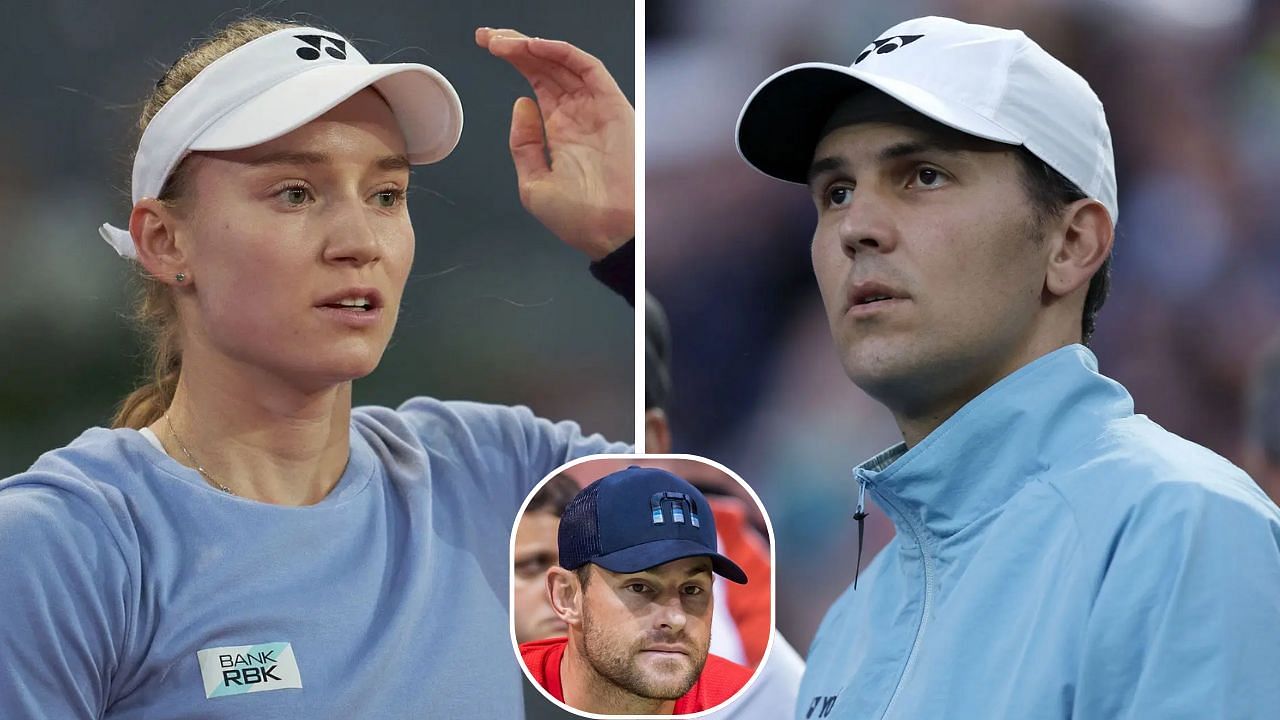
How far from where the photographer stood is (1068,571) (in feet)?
4.04

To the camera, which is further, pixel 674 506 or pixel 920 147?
pixel 674 506

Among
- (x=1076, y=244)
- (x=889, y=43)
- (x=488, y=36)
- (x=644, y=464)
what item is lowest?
(x=644, y=464)

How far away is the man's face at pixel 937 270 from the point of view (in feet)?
4.87

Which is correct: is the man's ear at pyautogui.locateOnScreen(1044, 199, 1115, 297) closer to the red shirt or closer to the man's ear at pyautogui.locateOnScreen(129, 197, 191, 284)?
the red shirt

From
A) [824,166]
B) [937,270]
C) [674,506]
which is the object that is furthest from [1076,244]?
[674,506]

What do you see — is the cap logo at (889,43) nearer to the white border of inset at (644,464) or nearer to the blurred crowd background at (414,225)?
the blurred crowd background at (414,225)

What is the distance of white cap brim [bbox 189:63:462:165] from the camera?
1777 mm

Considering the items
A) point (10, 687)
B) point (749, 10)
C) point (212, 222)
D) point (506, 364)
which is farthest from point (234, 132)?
point (749, 10)

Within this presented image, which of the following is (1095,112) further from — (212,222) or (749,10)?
(212,222)

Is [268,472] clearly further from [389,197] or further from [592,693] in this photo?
[592,693]

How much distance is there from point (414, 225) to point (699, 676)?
78cm

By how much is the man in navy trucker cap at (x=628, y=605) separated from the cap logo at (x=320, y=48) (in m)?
0.71

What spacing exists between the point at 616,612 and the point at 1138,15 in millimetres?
1307

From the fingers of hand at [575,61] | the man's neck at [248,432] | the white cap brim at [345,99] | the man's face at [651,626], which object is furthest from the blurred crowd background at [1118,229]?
the man's neck at [248,432]
